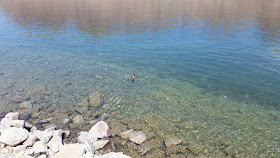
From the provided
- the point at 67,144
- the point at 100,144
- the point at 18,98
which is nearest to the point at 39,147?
the point at 67,144

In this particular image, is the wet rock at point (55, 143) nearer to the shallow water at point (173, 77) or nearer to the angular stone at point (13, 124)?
the angular stone at point (13, 124)

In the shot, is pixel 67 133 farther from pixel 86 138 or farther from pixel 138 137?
pixel 138 137

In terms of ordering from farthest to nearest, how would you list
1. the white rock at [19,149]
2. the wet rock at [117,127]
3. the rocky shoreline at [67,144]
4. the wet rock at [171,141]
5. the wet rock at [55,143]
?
the wet rock at [117,127], the wet rock at [171,141], the wet rock at [55,143], the rocky shoreline at [67,144], the white rock at [19,149]

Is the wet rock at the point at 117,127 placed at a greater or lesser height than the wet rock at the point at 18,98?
lesser

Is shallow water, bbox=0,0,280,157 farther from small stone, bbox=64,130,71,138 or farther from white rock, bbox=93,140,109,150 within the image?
small stone, bbox=64,130,71,138

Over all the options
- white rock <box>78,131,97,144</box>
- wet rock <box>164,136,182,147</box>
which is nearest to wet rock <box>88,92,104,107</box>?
white rock <box>78,131,97,144</box>

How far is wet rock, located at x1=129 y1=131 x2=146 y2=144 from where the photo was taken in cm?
1502

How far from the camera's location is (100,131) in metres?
15.3

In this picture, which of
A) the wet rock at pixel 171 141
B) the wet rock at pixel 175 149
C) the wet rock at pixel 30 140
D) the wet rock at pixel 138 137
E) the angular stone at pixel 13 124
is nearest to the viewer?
the wet rock at pixel 30 140

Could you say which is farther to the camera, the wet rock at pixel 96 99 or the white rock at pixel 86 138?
the wet rock at pixel 96 99

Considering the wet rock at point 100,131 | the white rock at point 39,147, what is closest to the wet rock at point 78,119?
the wet rock at point 100,131

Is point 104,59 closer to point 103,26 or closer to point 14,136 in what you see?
point 14,136

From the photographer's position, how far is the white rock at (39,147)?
12508 mm

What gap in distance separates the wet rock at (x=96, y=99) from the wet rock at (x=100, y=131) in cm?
419
